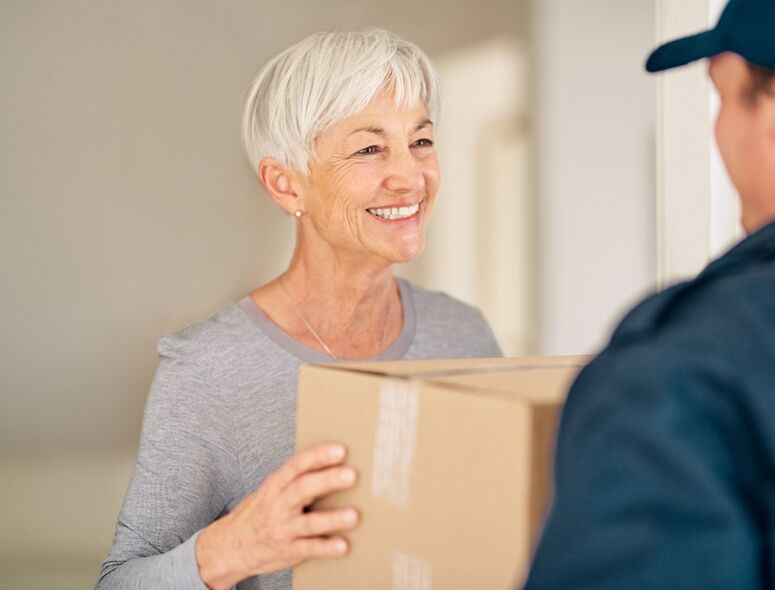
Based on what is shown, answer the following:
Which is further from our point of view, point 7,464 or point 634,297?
point 634,297

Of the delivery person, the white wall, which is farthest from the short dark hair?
the white wall

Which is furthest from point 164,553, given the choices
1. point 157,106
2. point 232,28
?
point 232,28

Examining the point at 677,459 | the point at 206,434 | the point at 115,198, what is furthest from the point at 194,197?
the point at 677,459

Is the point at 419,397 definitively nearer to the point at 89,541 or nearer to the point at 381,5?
the point at 89,541

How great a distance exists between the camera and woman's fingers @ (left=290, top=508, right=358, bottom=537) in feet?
2.65

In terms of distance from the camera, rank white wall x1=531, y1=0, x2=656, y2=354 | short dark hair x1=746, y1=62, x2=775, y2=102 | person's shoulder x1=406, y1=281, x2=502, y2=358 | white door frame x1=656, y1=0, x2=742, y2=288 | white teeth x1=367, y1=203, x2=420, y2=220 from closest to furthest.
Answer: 1. short dark hair x1=746, y1=62, x2=775, y2=102
2. white door frame x1=656, y1=0, x2=742, y2=288
3. white teeth x1=367, y1=203, x2=420, y2=220
4. person's shoulder x1=406, y1=281, x2=502, y2=358
5. white wall x1=531, y1=0, x2=656, y2=354

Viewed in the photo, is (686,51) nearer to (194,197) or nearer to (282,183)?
(282,183)

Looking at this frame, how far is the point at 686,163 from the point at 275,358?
67 centimetres

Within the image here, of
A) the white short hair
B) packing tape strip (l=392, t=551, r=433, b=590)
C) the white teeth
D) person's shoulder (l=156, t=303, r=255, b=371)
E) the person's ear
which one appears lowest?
packing tape strip (l=392, t=551, r=433, b=590)

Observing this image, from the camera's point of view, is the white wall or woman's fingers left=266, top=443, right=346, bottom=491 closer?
woman's fingers left=266, top=443, right=346, bottom=491

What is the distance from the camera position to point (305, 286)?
1536 millimetres

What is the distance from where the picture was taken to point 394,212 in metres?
1.48

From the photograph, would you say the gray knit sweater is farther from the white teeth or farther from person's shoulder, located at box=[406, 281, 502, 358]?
the white teeth

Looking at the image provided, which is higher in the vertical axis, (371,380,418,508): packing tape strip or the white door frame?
the white door frame
